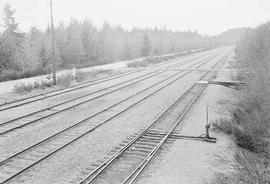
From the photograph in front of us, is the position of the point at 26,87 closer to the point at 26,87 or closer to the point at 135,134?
the point at 26,87

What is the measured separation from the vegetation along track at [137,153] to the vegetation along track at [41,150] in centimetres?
208

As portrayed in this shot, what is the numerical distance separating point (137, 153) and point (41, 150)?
3370 mm

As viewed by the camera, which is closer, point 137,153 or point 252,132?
point 137,153

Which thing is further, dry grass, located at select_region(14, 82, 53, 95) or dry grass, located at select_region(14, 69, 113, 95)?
dry grass, located at select_region(14, 69, 113, 95)

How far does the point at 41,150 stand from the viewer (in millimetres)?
9867

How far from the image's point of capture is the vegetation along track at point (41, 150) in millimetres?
8238

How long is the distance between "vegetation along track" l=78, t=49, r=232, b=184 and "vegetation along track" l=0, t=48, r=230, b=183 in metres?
2.08

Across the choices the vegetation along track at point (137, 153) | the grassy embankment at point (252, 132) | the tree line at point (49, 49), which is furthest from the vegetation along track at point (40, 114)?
the tree line at point (49, 49)

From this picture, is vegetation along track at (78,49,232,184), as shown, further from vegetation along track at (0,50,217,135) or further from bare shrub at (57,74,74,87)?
bare shrub at (57,74,74,87)

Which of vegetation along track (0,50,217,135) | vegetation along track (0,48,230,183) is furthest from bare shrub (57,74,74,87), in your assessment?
vegetation along track (0,48,230,183)

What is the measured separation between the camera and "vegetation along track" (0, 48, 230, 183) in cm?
824

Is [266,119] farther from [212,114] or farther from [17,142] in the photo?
[17,142]

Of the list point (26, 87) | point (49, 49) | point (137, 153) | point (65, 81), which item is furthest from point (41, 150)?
point (49, 49)

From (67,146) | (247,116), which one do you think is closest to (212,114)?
(247,116)
